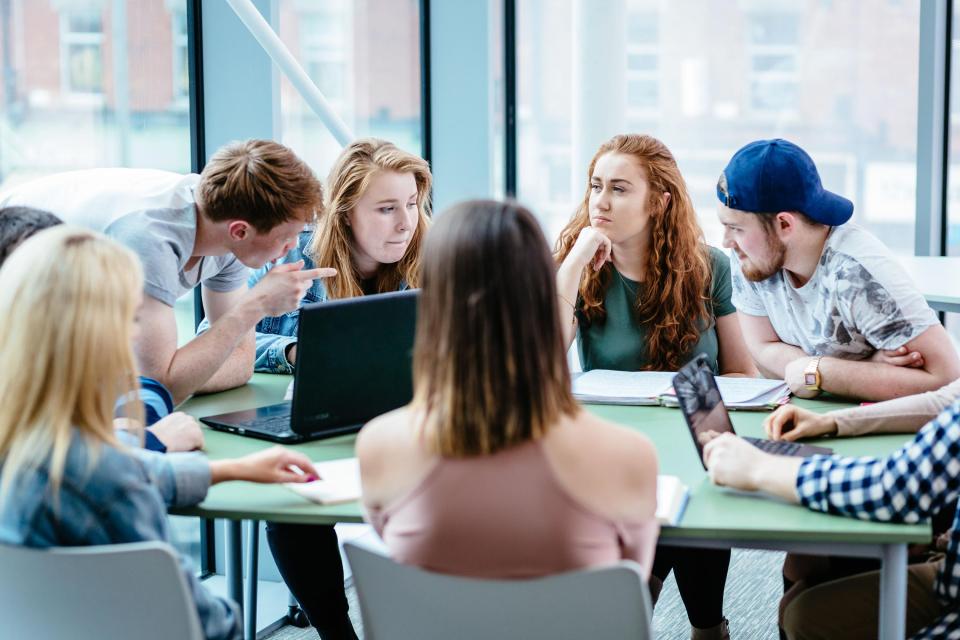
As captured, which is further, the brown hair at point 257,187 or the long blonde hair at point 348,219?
the long blonde hair at point 348,219

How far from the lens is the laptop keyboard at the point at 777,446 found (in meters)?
1.81

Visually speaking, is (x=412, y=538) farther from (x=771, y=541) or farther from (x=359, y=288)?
(x=359, y=288)

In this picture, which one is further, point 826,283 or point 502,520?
point 826,283

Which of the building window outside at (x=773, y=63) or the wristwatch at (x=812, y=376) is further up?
the building window outside at (x=773, y=63)

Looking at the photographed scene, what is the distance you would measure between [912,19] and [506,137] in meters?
1.71

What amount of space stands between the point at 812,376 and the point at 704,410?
0.57m

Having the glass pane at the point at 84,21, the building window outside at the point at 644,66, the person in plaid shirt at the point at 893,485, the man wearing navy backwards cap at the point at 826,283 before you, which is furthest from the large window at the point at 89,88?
the building window outside at the point at 644,66

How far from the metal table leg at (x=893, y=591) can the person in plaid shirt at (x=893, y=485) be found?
0.15 feet

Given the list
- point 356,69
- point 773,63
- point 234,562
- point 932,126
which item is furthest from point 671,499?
point 773,63

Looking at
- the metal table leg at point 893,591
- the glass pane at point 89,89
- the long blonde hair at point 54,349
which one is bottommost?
the metal table leg at point 893,591

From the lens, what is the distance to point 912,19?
414cm

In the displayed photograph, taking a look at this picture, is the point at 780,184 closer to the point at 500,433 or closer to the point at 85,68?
the point at 500,433

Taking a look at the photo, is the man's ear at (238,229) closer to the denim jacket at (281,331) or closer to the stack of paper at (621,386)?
the denim jacket at (281,331)

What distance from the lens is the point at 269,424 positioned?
2.01 m
